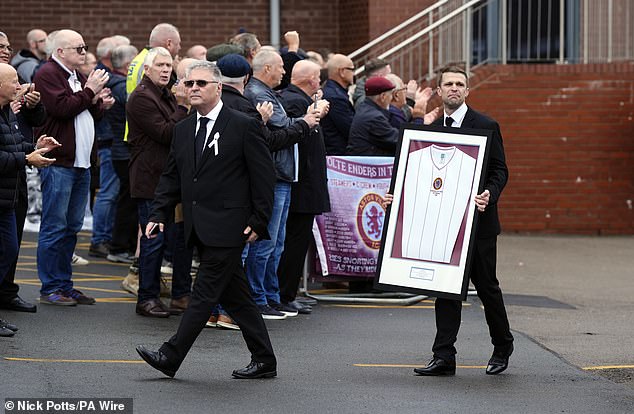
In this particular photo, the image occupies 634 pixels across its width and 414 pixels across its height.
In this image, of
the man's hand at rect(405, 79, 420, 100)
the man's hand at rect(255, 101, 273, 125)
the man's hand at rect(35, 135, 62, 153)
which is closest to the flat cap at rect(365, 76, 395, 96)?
the man's hand at rect(405, 79, 420, 100)

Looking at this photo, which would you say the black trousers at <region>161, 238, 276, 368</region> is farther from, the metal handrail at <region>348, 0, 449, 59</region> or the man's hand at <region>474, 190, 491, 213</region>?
the metal handrail at <region>348, 0, 449, 59</region>

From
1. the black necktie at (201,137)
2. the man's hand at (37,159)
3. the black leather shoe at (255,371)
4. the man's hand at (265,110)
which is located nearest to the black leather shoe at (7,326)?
the man's hand at (37,159)

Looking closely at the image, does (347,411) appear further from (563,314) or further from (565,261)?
(565,261)

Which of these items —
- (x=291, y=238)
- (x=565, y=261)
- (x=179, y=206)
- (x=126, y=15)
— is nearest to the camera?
(x=179, y=206)

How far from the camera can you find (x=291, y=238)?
1036cm

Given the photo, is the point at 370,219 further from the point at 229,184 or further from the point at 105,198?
the point at 229,184

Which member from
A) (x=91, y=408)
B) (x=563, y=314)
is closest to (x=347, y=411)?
(x=91, y=408)

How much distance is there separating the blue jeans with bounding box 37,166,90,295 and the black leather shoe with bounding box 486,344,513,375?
3667 millimetres

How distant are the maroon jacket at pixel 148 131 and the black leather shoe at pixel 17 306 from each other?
1.16 metres

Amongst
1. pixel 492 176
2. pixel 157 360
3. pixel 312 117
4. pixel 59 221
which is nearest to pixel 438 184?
pixel 492 176

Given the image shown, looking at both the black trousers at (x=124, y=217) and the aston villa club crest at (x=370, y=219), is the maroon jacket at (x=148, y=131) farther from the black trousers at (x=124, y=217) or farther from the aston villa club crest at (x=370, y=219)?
the black trousers at (x=124, y=217)

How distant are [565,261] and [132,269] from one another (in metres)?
5.50

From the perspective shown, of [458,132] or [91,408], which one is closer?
[91,408]

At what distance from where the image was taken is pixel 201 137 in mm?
7414
